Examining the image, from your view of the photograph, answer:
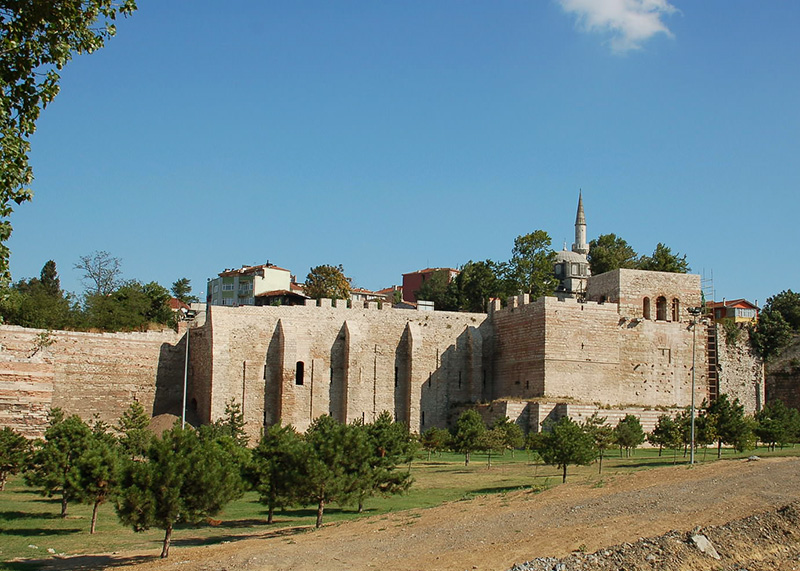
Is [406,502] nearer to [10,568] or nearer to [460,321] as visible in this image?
[10,568]

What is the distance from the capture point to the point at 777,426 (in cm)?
3466

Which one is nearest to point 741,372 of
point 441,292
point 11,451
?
point 441,292

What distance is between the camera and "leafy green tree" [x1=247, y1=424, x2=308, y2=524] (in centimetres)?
2212

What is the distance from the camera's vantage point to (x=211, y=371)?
40.9 metres

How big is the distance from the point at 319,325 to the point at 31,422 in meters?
13.8

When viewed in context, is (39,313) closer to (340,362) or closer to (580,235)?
(340,362)

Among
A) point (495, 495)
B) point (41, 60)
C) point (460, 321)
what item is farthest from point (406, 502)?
point (460, 321)

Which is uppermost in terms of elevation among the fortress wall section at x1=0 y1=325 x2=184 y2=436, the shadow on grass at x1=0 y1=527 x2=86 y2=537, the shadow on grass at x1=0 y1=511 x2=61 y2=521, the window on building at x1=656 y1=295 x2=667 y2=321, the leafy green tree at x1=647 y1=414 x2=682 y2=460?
the window on building at x1=656 y1=295 x2=667 y2=321

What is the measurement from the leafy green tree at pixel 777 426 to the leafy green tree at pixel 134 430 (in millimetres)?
22297

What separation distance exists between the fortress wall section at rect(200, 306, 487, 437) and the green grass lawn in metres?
11.4

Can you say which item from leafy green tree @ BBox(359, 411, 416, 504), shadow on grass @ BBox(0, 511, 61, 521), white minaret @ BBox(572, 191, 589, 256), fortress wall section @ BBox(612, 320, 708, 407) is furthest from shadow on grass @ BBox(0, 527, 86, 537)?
white minaret @ BBox(572, 191, 589, 256)

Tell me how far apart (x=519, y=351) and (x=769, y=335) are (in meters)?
14.5

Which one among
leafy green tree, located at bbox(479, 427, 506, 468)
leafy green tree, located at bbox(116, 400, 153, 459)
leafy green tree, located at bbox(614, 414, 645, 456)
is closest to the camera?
leafy green tree, located at bbox(116, 400, 153, 459)

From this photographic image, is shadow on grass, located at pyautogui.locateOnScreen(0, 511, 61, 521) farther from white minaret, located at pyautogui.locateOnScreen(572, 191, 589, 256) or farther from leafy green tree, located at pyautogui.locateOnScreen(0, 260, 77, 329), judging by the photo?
white minaret, located at pyautogui.locateOnScreen(572, 191, 589, 256)
